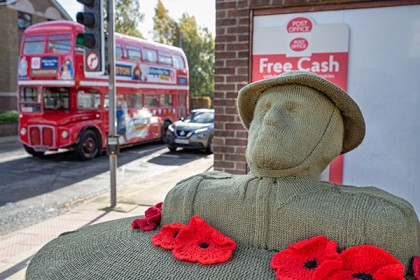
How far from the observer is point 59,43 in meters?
11.4

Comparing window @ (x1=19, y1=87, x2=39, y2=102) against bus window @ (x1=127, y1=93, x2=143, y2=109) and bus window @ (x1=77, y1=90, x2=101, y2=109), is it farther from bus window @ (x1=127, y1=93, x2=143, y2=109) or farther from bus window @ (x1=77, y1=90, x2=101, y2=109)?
bus window @ (x1=127, y1=93, x2=143, y2=109)

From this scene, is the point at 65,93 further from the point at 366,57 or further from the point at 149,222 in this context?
the point at 149,222

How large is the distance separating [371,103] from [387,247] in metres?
2.30

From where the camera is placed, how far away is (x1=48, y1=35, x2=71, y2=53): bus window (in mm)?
11336

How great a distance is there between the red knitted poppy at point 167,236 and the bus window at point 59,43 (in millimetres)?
10932

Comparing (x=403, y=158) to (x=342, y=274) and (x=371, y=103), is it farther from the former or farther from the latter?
(x=342, y=274)

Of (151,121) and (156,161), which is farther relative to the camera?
(151,121)

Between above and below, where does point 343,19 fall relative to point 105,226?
above

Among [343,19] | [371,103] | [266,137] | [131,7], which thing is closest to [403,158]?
[371,103]

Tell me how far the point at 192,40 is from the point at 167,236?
3062cm

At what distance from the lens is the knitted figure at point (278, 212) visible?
1.26 meters

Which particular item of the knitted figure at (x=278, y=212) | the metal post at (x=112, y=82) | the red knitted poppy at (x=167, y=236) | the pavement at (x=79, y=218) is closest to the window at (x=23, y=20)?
the pavement at (x=79, y=218)

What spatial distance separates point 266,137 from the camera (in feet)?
4.81

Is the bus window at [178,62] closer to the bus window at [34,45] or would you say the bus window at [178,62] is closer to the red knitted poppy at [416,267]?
the bus window at [34,45]
